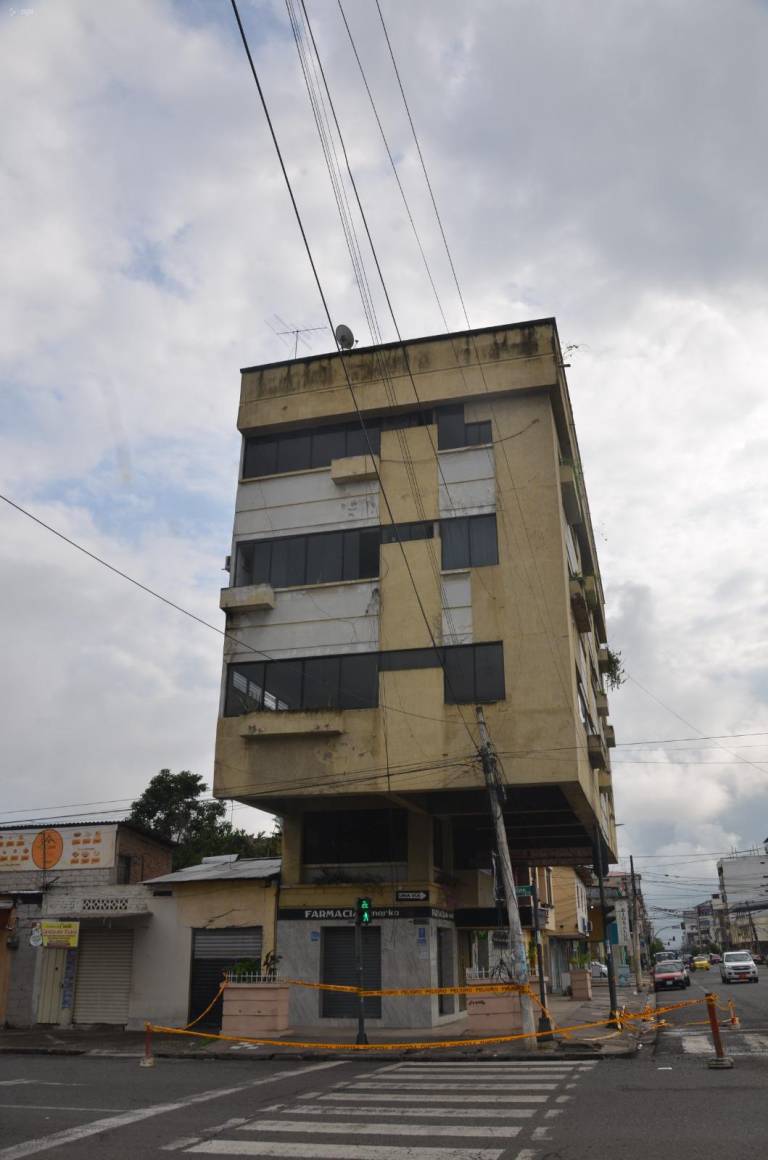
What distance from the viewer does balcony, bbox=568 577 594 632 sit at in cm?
2830

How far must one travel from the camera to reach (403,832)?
92.8ft

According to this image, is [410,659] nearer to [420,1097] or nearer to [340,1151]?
[420,1097]

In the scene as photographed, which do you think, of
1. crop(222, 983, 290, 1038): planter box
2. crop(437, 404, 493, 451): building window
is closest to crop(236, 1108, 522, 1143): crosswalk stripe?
crop(222, 983, 290, 1038): planter box

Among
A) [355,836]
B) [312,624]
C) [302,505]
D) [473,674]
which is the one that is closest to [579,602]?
[473,674]

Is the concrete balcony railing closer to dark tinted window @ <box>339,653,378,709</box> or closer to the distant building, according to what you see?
the distant building

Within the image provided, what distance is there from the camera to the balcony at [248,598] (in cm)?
2844

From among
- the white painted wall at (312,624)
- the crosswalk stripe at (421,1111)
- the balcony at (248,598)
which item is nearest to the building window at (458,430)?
the white painted wall at (312,624)

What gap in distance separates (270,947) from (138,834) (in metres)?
6.17

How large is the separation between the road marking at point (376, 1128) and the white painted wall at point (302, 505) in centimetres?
1982

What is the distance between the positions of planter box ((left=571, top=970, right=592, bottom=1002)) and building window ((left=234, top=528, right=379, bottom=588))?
20755 mm

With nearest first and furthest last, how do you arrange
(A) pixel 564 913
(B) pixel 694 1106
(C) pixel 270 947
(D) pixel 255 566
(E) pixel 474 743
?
1. (B) pixel 694 1106
2. (E) pixel 474 743
3. (C) pixel 270 947
4. (D) pixel 255 566
5. (A) pixel 564 913

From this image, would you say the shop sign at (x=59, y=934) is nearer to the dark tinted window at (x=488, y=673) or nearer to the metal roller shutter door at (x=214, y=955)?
the metal roller shutter door at (x=214, y=955)

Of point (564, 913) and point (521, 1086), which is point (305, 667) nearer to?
point (521, 1086)

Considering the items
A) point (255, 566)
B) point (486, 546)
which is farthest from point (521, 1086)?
point (255, 566)
